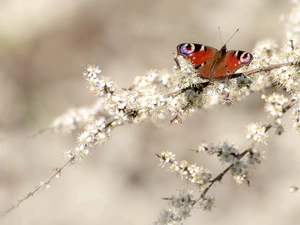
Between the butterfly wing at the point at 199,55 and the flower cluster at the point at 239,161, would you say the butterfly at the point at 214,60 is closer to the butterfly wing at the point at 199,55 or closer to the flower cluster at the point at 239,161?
the butterfly wing at the point at 199,55

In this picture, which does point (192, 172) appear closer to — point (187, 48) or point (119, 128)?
point (187, 48)

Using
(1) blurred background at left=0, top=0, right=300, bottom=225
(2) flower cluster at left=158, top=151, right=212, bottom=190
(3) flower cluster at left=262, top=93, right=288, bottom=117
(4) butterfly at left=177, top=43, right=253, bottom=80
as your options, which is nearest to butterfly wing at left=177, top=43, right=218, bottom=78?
(4) butterfly at left=177, top=43, right=253, bottom=80

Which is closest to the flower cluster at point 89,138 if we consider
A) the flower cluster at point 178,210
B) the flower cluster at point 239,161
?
the flower cluster at point 178,210

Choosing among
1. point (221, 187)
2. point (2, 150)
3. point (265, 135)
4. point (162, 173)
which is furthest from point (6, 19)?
point (265, 135)

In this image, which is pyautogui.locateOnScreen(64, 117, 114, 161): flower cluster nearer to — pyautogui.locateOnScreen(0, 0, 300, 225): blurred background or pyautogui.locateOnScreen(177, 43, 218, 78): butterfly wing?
pyautogui.locateOnScreen(177, 43, 218, 78): butterfly wing

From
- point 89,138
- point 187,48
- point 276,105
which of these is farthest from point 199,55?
point 89,138

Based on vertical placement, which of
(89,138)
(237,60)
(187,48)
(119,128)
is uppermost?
(119,128)

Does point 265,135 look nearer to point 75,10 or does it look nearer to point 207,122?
point 207,122
